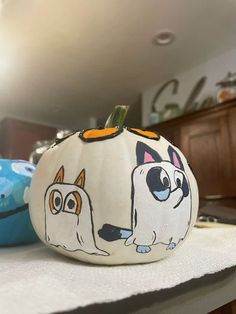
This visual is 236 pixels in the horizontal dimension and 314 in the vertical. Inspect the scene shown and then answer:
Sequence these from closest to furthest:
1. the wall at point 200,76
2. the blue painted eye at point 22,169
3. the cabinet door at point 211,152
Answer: the blue painted eye at point 22,169
the cabinet door at point 211,152
the wall at point 200,76

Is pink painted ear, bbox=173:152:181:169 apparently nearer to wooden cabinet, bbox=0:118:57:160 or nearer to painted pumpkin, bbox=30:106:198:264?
painted pumpkin, bbox=30:106:198:264

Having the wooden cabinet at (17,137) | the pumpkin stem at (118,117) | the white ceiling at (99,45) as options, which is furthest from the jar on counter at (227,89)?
the wooden cabinet at (17,137)

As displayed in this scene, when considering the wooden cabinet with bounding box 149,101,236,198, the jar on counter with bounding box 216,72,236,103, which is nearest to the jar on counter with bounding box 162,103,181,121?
the wooden cabinet with bounding box 149,101,236,198

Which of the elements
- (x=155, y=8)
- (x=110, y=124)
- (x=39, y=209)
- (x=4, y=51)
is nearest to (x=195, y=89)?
(x=155, y=8)

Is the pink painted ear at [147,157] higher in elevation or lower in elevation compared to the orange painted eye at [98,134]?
lower

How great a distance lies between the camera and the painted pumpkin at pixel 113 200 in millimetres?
297

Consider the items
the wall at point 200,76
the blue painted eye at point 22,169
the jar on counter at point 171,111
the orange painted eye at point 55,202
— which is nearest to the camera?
the orange painted eye at point 55,202

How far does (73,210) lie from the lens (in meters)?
0.30

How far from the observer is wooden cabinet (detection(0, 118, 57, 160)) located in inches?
107

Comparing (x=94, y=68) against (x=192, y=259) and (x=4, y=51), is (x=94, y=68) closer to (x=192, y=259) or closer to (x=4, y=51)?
(x=4, y=51)

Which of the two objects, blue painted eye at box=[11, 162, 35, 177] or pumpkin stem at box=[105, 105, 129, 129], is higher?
pumpkin stem at box=[105, 105, 129, 129]

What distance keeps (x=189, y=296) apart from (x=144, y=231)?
8cm

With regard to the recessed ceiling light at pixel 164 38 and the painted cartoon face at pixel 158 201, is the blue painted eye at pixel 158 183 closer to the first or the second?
the painted cartoon face at pixel 158 201

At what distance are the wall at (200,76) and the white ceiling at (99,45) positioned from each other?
0.20ft
